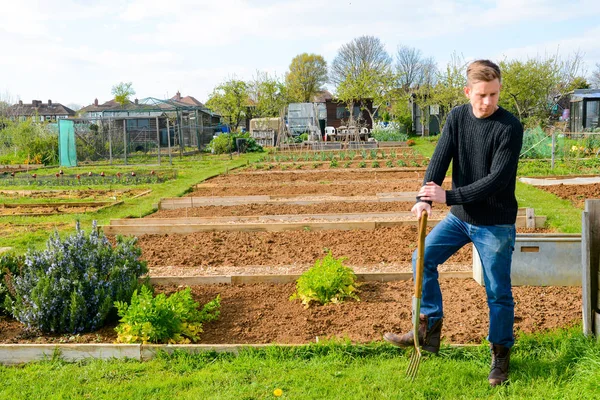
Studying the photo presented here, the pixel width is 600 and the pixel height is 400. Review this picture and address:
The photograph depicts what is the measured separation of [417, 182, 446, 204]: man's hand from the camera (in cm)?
309

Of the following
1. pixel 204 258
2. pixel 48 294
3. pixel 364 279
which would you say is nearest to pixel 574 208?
pixel 364 279

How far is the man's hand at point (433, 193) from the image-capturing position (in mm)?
3088

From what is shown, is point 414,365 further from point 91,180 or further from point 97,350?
point 91,180

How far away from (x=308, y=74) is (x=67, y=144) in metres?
40.9

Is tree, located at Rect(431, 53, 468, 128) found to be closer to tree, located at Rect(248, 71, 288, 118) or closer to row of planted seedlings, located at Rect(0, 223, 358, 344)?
tree, located at Rect(248, 71, 288, 118)

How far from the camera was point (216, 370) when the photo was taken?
11.4ft

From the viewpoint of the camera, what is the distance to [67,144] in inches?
942

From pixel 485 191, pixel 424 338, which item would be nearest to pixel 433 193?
pixel 485 191

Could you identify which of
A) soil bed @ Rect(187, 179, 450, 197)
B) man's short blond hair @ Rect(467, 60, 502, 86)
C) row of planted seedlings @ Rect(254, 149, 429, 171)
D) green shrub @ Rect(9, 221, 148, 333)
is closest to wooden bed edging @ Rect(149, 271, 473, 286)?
green shrub @ Rect(9, 221, 148, 333)

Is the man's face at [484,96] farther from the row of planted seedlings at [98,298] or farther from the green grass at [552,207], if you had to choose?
the green grass at [552,207]

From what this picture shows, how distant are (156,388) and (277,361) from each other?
76 centimetres

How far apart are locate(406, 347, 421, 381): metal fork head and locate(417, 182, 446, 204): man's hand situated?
2.84 feet

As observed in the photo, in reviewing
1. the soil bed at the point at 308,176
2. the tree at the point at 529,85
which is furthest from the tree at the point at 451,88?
the soil bed at the point at 308,176

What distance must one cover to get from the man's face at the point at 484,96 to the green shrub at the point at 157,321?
239cm
